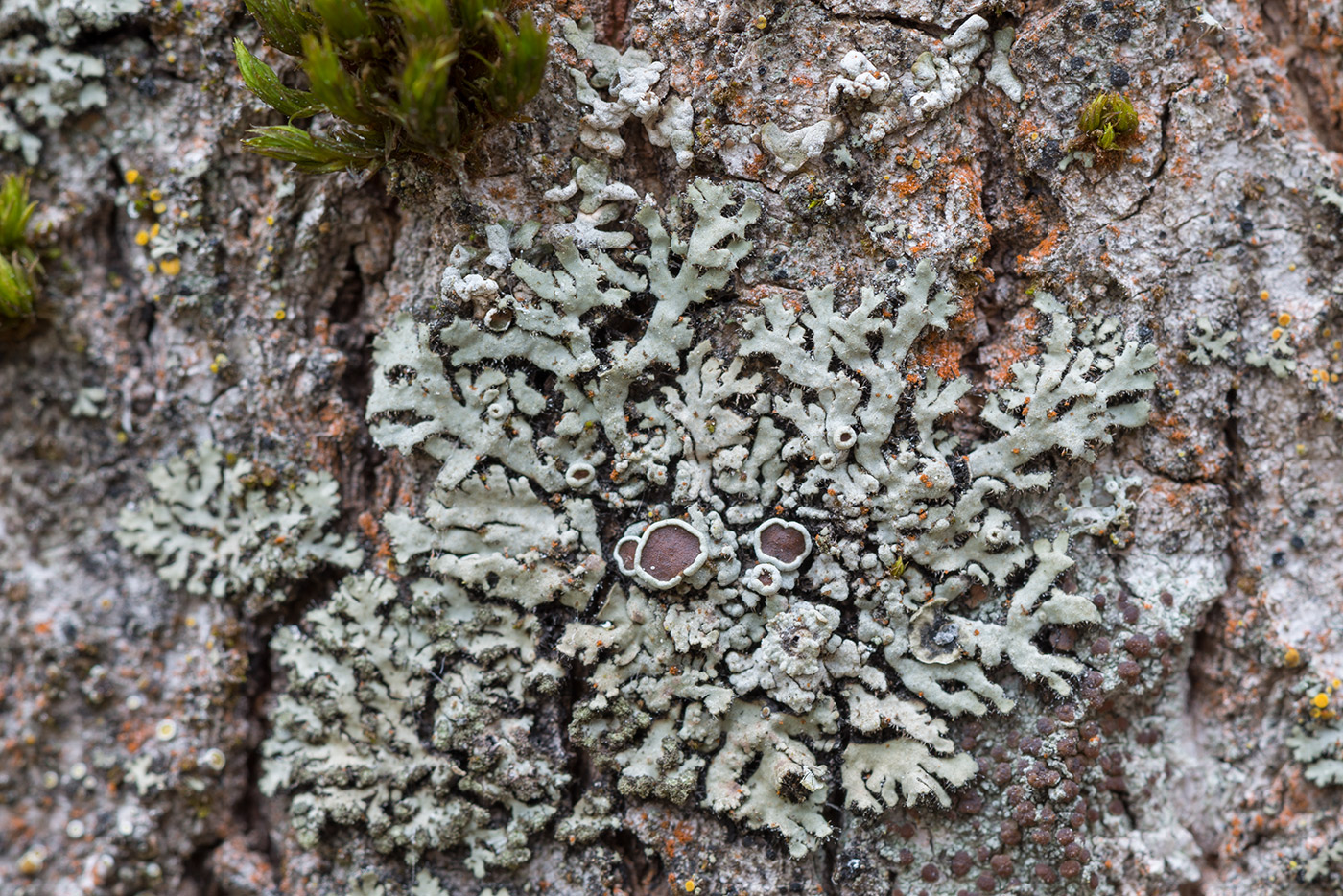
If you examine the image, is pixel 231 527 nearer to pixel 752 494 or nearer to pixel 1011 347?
pixel 752 494

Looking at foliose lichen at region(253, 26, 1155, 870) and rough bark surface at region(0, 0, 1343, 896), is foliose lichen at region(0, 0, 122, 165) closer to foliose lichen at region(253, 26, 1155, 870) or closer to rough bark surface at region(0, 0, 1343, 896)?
rough bark surface at region(0, 0, 1343, 896)

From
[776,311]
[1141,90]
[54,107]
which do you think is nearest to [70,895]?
[54,107]

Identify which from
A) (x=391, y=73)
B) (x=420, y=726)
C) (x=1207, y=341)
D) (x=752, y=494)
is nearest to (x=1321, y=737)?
(x=1207, y=341)

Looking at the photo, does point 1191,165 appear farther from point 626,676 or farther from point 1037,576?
point 626,676

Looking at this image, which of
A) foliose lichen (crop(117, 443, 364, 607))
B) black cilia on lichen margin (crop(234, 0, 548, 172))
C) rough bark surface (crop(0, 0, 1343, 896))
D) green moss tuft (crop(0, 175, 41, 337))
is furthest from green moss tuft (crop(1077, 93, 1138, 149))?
green moss tuft (crop(0, 175, 41, 337))

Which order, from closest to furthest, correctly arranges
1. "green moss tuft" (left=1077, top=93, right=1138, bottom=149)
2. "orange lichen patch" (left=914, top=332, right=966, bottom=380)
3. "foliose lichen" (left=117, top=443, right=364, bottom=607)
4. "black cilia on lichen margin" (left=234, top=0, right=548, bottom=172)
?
"black cilia on lichen margin" (left=234, top=0, right=548, bottom=172)
"green moss tuft" (left=1077, top=93, right=1138, bottom=149)
"orange lichen patch" (left=914, top=332, right=966, bottom=380)
"foliose lichen" (left=117, top=443, right=364, bottom=607)

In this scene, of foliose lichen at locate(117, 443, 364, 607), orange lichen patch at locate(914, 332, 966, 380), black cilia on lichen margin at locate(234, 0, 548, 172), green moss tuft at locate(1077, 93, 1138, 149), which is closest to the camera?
black cilia on lichen margin at locate(234, 0, 548, 172)

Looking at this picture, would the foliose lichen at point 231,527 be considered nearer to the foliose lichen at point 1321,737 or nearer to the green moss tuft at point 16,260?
the green moss tuft at point 16,260
